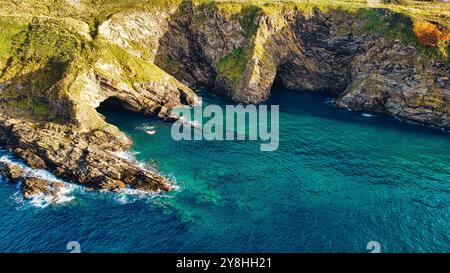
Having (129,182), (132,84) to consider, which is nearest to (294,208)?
(129,182)

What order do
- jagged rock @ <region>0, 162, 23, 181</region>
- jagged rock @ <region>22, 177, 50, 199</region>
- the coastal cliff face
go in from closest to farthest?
1. jagged rock @ <region>22, 177, 50, 199</region>
2. jagged rock @ <region>0, 162, 23, 181</region>
3. the coastal cliff face

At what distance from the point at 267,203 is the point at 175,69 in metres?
70.4

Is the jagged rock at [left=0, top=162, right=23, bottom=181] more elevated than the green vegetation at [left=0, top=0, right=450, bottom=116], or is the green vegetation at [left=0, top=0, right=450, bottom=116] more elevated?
the green vegetation at [left=0, top=0, right=450, bottom=116]

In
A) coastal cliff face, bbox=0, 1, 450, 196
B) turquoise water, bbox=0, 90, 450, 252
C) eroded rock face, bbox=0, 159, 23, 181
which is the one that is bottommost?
turquoise water, bbox=0, 90, 450, 252

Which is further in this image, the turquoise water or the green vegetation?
the green vegetation

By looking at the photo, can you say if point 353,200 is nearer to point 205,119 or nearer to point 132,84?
point 205,119

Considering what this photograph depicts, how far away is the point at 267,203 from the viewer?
64812 millimetres

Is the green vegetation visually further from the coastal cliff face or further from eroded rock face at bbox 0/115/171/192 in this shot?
eroded rock face at bbox 0/115/171/192

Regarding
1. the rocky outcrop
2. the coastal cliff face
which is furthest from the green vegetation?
the rocky outcrop

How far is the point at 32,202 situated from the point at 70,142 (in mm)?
15946

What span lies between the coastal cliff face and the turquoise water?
7332 mm

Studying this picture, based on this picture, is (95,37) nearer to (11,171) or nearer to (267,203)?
(11,171)

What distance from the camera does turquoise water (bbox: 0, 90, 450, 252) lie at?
5581 cm

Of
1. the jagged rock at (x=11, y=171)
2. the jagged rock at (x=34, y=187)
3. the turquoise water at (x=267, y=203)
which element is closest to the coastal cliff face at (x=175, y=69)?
the jagged rock at (x=11, y=171)
